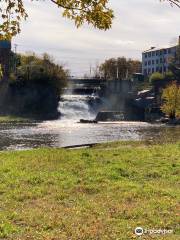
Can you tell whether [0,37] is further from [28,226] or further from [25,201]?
[25,201]

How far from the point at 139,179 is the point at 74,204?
4807mm

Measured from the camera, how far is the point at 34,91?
394ft

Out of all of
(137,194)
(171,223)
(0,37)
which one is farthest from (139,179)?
(0,37)

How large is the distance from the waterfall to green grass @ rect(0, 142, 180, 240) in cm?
8981

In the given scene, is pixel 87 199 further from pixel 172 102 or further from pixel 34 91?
pixel 34 91

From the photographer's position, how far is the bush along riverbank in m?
116

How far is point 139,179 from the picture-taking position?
18.1 m

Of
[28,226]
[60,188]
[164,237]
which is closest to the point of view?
[164,237]

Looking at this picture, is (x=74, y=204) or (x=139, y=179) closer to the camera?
(x=74, y=204)

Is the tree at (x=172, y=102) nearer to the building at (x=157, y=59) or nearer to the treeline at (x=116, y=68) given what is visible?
the building at (x=157, y=59)

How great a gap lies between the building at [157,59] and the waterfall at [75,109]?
5591cm

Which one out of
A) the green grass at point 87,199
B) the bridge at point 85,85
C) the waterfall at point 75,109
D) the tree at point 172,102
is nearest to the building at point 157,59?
the bridge at point 85,85

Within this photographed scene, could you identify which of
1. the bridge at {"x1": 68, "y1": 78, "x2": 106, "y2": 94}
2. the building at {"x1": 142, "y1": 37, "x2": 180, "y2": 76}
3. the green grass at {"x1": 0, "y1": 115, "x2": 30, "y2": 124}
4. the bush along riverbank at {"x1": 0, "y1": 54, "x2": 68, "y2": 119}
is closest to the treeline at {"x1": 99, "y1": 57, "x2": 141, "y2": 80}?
the building at {"x1": 142, "y1": 37, "x2": 180, "y2": 76}

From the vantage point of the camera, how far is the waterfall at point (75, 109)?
11306cm
